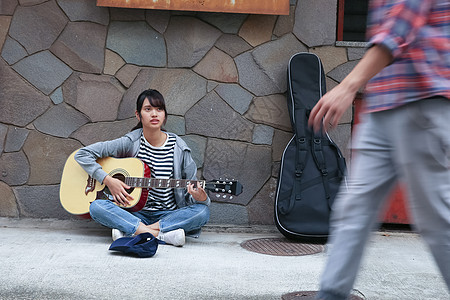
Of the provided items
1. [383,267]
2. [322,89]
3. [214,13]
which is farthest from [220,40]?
[383,267]

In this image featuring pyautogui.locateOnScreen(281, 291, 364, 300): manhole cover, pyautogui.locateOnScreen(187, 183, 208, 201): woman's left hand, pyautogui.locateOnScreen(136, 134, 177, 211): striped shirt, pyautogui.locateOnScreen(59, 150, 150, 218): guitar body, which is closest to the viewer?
pyautogui.locateOnScreen(281, 291, 364, 300): manhole cover

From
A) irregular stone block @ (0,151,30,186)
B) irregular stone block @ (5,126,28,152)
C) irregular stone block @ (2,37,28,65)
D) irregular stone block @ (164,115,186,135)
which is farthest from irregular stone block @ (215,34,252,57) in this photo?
irregular stone block @ (0,151,30,186)

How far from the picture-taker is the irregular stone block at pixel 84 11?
13.4 feet

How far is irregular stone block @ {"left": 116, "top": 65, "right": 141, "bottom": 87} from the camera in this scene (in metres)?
4.10

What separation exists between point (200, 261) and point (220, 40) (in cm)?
181

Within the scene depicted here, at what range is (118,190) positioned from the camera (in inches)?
141

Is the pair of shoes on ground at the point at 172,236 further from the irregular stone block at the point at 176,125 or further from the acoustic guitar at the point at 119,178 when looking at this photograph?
the irregular stone block at the point at 176,125

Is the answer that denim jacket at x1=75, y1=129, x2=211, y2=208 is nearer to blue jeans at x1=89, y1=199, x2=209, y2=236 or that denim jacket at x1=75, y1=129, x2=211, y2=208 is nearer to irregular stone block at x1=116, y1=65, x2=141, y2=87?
blue jeans at x1=89, y1=199, x2=209, y2=236

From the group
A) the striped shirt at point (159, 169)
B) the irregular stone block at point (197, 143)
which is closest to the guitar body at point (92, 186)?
the striped shirt at point (159, 169)

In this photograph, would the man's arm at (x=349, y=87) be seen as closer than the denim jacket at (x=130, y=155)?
Yes

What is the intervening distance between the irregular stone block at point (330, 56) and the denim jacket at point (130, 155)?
1.23 meters

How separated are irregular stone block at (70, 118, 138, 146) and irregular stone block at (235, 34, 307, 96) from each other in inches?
35.8

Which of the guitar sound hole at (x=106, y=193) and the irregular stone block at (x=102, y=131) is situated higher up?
the irregular stone block at (x=102, y=131)

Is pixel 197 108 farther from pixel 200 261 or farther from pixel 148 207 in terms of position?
pixel 200 261
